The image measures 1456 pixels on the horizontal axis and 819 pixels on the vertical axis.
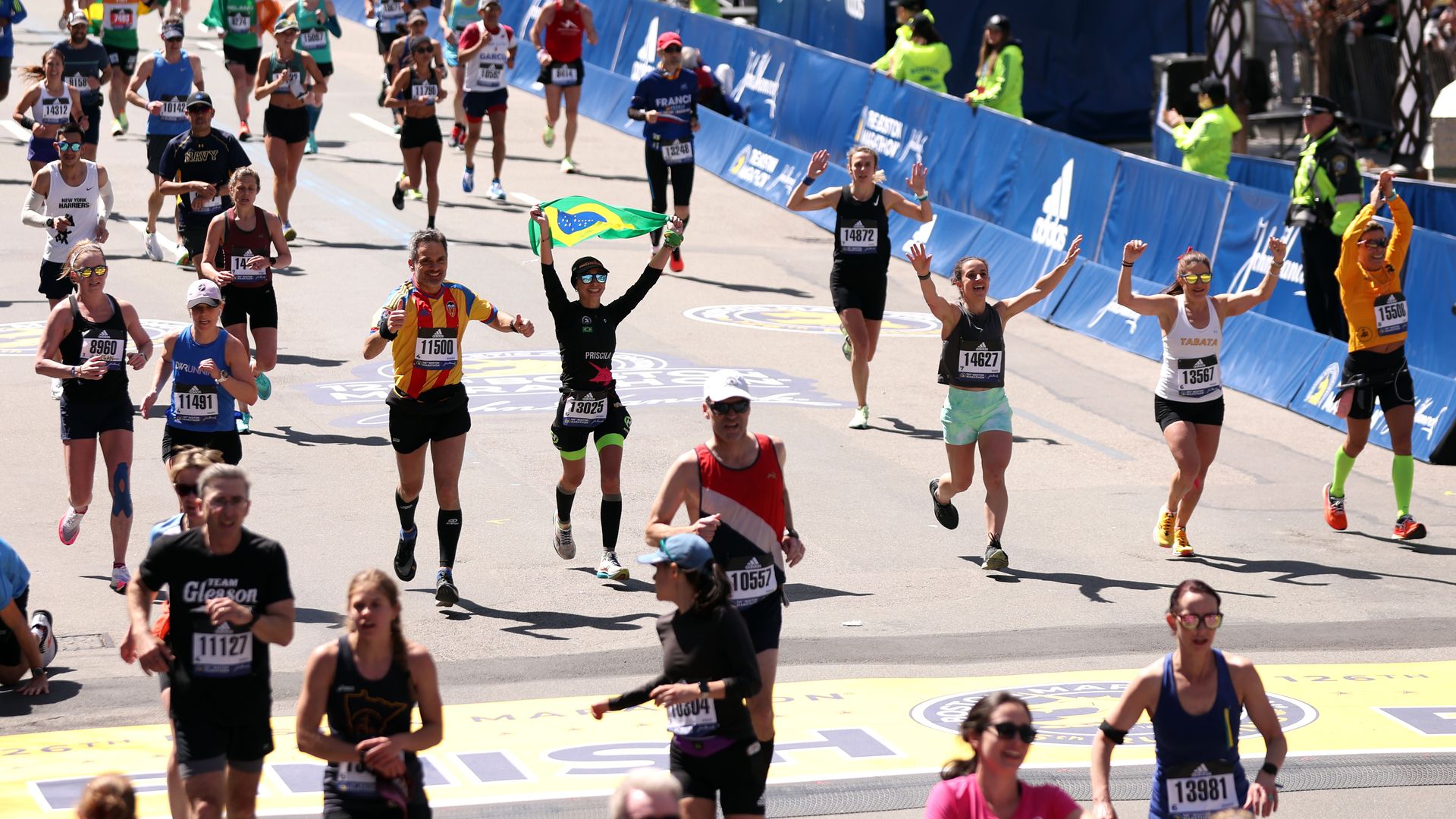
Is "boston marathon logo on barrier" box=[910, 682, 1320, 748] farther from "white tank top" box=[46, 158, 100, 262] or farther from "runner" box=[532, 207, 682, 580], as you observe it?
"white tank top" box=[46, 158, 100, 262]

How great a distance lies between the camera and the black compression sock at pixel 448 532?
11.9 meters

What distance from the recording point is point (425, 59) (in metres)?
21.7

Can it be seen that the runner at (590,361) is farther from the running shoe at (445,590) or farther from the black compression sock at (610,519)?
the running shoe at (445,590)

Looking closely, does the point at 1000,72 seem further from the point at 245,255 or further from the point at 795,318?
the point at 245,255

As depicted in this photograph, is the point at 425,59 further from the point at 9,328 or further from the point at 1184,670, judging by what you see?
the point at 1184,670

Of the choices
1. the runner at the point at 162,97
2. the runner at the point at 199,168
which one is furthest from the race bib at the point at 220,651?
the runner at the point at 162,97

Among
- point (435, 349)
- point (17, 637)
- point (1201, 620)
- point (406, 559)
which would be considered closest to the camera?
point (1201, 620)

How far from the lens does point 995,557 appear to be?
1289 cm

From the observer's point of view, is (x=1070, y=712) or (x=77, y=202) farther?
(x=77, y=202)

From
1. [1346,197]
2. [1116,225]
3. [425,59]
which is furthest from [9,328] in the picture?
[1346,197]

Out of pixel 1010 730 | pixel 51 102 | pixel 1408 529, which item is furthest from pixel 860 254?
pixel 1010 730

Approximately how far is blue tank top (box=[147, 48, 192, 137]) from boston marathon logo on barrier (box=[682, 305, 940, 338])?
19.2 feet

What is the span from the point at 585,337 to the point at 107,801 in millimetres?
6352

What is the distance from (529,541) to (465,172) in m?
12.6
